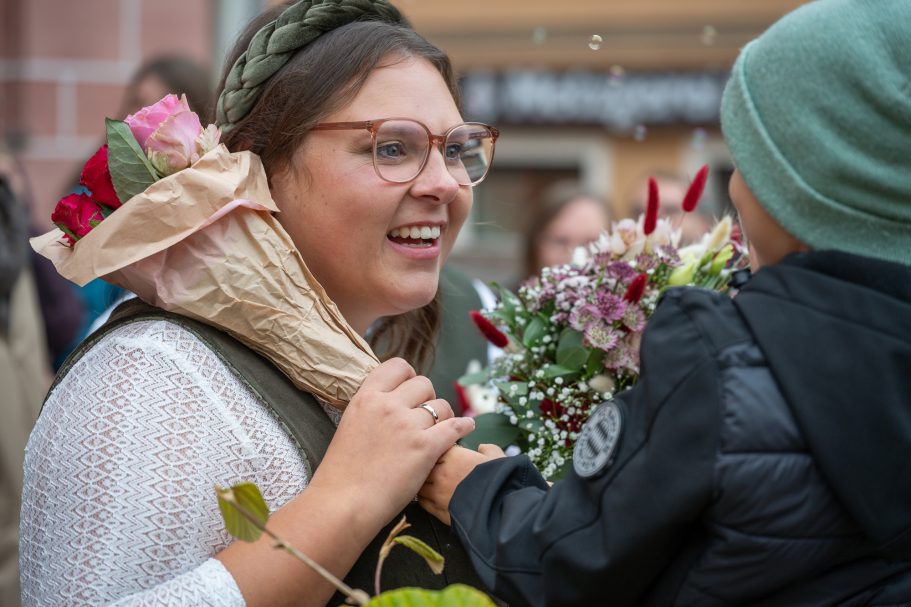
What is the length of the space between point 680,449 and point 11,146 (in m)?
6.10

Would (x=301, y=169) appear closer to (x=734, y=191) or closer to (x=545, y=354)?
(x=545, y=354)

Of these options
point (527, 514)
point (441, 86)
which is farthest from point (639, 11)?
point (527, 514)

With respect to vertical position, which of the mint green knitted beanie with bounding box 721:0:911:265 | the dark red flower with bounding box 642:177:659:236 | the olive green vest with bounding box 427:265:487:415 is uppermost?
the mint green knitted beanie with bounding box 721:0:911:265

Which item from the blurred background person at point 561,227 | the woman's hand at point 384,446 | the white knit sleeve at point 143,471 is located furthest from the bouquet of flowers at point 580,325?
the blurred background person at point 561,227

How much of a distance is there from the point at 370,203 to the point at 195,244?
1.11 feet

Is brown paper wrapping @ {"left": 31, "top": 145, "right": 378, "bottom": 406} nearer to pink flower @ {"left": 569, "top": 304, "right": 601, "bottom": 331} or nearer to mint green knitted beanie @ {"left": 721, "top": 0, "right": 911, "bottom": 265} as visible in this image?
pink flower @ {"left": 569, "top": 304, "right": 601, "bottom": 331}

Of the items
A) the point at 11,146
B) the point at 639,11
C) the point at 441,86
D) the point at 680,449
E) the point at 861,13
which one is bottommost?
the point at 11,146

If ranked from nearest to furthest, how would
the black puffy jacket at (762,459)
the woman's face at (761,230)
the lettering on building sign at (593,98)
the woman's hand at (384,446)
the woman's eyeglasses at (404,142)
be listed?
the black puffy jacket at (762,459)
the woman's face at (761,230)
the woman's hand at (384,446)
the woman's eyeglasses at (404,142)
the lettering on building sign at (593,98)

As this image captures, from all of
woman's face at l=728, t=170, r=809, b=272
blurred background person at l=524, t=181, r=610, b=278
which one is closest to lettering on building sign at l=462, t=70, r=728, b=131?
blurred background person at l=524, t=181, r=610, b=278

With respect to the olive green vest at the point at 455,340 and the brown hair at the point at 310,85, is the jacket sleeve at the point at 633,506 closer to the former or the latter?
the brown hair at the point at 310,85

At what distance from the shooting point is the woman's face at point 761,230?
4.87 ft

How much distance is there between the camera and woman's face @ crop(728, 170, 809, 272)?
1483mm

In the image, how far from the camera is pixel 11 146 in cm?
655

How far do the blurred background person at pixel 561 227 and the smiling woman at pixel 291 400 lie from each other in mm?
3126
